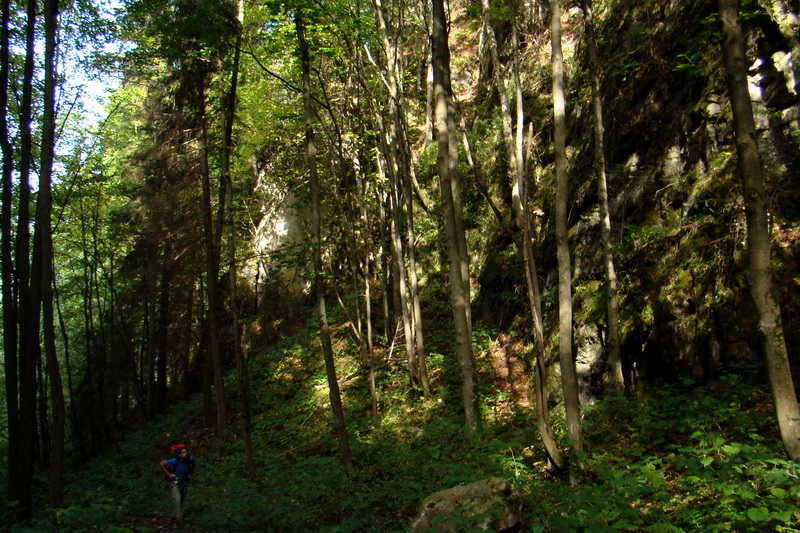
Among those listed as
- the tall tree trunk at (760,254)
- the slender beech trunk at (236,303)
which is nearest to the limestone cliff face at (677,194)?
the tall tree trunk at (760,254)

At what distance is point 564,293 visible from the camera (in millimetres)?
6039

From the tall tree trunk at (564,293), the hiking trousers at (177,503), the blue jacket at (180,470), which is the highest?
the tall tree trunk at (564,293)

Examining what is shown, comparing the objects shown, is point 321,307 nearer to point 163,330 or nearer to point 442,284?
point 442,284

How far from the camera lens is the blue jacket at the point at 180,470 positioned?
8352 millimetres

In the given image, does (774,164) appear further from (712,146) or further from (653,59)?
(653,59)

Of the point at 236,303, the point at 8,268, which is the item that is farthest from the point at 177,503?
the point at 8,268

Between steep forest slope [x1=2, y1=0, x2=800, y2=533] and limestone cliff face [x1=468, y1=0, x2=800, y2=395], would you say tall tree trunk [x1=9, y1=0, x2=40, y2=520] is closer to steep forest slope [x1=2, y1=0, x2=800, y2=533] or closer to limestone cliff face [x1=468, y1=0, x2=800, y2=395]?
steep forest slope [x1=2, y1=0, x2=800, y2=533]

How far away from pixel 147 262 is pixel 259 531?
465 inches

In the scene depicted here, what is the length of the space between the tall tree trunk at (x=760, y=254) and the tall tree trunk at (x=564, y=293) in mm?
1867

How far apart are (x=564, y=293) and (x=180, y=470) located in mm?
7449

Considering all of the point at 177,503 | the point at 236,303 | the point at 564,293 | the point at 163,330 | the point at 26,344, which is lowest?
the point at 177,503

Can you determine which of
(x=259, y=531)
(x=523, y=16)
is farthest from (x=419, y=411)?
(x=523, y=16)

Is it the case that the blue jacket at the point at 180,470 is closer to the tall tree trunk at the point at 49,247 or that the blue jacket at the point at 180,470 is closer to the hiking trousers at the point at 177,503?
the hiking trousers at the point at 177,503

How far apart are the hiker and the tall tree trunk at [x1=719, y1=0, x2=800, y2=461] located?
8.73 meters
